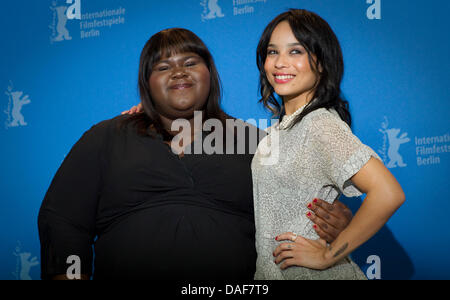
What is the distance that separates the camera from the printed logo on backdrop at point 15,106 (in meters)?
2.29

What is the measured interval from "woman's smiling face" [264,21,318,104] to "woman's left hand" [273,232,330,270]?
0.48 m

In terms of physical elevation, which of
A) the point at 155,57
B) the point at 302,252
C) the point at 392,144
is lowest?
the point at 302,252

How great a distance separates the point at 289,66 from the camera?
1.33 meters

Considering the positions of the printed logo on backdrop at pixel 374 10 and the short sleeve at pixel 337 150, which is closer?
the short sleeve at pixel 337 150

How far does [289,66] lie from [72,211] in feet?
3.19

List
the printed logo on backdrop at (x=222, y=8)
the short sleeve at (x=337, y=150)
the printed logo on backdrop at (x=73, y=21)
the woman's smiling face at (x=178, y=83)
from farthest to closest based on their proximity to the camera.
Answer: the printed logo on backdrop at (x=73, y=21) → the printed logo on backdrop at (x=222, y=8) → the woman's smiling face at (x=178, y=83) → the short sleeve at (x=337, y=150)

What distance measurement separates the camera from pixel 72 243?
1.50m

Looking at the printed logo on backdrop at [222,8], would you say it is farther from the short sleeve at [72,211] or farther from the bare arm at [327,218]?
the bare arm at [327,218]

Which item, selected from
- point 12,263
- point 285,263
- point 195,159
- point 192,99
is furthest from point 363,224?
point 12,263

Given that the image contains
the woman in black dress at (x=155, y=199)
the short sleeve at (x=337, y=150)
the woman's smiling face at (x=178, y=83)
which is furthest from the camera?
the woman's smiling face at (x=178, y=83)

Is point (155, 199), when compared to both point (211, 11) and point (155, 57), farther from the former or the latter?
point (211, 11)

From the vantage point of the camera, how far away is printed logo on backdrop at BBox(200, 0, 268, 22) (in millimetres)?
2090
